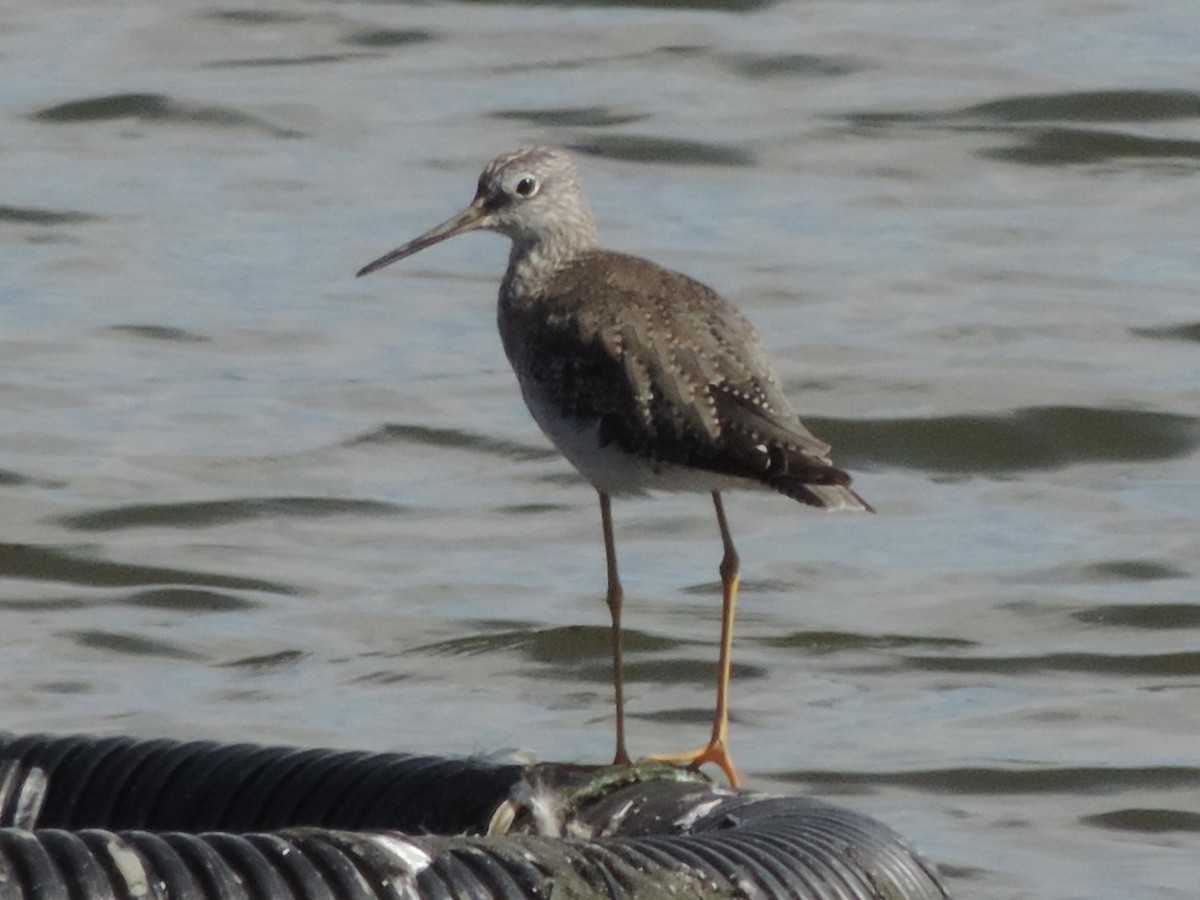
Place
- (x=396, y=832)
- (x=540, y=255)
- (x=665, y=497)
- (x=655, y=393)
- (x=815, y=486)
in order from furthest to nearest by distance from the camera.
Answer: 1. (x=665, y=497)
2. (x=540, y=255)
3. (x=655, y=393)
4. (x=815, y=486)
5. (x=396, y=832)

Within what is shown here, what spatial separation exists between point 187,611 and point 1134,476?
3790 mm

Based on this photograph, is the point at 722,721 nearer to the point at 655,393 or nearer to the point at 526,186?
the point at 655,393

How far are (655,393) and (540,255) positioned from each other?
971mm

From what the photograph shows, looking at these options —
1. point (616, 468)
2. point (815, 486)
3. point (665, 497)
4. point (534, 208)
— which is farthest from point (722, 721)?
point (665, 497)

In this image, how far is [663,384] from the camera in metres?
6.25

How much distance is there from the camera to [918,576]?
952 cm

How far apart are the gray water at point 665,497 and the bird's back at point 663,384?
4.48 ft

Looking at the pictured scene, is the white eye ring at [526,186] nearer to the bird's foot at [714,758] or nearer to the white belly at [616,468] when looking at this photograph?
the white belly at [616,468]

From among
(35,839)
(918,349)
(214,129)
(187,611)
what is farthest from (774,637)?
(214,129)

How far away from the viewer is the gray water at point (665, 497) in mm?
8102

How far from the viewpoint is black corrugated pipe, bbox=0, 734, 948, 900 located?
4.50 metres

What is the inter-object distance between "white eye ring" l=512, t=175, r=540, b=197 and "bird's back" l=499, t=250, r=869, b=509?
546 mm

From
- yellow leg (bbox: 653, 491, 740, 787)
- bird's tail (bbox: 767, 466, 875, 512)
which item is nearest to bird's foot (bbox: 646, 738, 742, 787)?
yellow leg (bbox: 653, 491, 740, 787)

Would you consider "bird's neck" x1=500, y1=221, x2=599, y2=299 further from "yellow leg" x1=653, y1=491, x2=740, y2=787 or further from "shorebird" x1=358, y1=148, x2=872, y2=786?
"yellow leg" x1=653, y1=491, x2=740, y2=787
